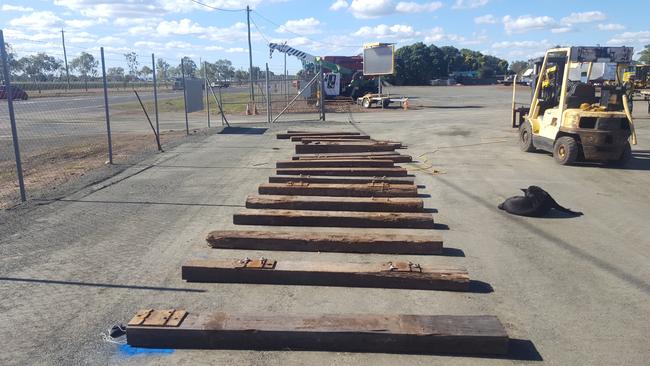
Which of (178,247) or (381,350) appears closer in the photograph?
Answer: (381,350)

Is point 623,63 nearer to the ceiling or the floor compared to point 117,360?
nearer to the ceiling

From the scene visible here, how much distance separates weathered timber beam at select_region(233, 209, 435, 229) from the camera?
6.83 metres

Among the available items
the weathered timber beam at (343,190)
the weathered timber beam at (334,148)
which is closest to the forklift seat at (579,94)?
the weathered timber beam at (334,148)

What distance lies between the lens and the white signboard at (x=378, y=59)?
106ft

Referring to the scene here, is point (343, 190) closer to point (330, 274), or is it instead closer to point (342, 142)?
point (330, 274)

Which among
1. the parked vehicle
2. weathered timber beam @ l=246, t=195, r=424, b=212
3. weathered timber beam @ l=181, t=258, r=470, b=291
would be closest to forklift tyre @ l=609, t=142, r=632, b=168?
weathered timber beam @ l=246, t=195, r=424, b=212

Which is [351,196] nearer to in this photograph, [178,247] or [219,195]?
[219,195]

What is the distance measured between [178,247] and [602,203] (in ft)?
23.2

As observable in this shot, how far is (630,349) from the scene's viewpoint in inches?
155

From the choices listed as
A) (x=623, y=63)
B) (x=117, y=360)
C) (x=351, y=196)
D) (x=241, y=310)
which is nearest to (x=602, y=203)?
(x=351, y=196)

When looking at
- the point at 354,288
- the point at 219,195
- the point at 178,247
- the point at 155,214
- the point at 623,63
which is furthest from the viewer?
the point at 623,63

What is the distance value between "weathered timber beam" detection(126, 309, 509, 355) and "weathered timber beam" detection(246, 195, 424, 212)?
341 cm

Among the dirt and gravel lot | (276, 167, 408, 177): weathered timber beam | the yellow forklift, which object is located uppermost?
the yellow forklift

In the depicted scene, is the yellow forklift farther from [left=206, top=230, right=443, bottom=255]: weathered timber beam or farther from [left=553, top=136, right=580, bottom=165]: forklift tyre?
[left=206, top=230, right=443, bottom=255]: weathered timber beam
